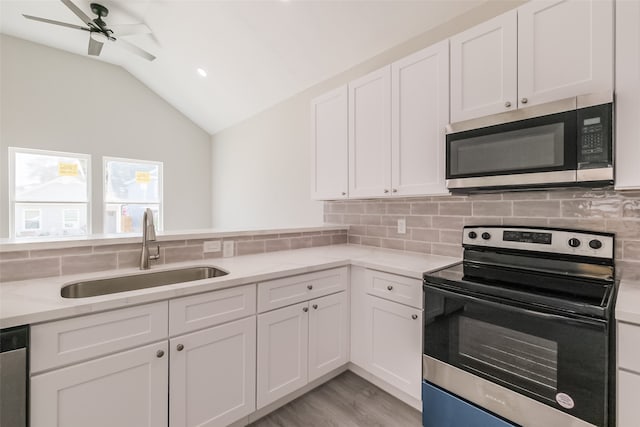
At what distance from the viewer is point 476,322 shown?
54.4 inches

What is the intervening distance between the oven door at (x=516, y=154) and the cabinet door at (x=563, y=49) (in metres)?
0.15

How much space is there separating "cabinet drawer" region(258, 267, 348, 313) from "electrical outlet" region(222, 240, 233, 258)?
60 cm

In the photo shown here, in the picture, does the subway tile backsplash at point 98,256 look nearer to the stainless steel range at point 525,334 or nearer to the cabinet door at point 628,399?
the stainless steel range at point 525,334

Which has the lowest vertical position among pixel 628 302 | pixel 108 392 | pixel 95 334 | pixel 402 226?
pixel 108 392

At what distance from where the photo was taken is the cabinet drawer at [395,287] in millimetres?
1711

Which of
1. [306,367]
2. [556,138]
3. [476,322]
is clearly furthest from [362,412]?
[556,138]

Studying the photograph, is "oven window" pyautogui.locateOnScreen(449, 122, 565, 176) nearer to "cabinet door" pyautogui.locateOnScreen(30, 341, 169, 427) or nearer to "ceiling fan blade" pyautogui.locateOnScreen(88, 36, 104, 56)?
"cabinet door" pyautogui.locateOnScreen(30, 341, 169, 427)

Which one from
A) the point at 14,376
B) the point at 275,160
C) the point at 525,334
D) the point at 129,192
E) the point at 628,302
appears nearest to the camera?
the point at 14,376

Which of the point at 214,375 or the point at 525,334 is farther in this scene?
the point at 214,375

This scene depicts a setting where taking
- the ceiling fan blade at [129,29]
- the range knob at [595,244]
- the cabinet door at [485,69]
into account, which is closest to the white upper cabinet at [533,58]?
the cabinet door at [485,69]

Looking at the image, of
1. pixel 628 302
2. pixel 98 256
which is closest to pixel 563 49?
pixel 628 302

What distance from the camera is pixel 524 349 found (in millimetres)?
1243

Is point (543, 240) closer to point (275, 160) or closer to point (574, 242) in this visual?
point (574, 242)

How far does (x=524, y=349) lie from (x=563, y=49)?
4.67 feet
